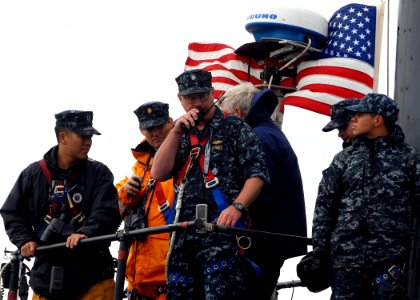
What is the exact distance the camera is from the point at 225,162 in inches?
Answer: 372

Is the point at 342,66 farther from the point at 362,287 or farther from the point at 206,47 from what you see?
the point at 362,287

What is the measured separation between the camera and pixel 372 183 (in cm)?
905

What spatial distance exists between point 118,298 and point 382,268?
6.53 ft

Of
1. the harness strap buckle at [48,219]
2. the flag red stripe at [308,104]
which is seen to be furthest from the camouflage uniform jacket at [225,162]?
the flag red stripe at [308,104]

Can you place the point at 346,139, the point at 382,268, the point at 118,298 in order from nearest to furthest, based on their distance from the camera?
1. the point at 382,268
2. the point at 118,298
3. the point at 346,139

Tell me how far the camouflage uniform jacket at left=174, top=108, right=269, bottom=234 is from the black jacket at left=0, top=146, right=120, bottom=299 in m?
1.08

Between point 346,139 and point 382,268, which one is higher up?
point 346,139

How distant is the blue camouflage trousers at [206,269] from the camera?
30.0ft

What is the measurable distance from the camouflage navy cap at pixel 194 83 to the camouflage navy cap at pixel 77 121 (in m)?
1.35

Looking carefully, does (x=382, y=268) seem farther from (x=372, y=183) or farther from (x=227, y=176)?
(x=227, y=176)

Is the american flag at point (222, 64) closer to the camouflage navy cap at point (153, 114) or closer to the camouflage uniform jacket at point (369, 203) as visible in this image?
the camouflage navy cap at point (153, 114)

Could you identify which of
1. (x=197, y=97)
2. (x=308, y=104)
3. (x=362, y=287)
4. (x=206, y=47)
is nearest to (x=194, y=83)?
(x=197, y=97)

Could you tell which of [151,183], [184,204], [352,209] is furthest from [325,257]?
[151,183]

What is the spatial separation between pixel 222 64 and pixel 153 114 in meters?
6.55
